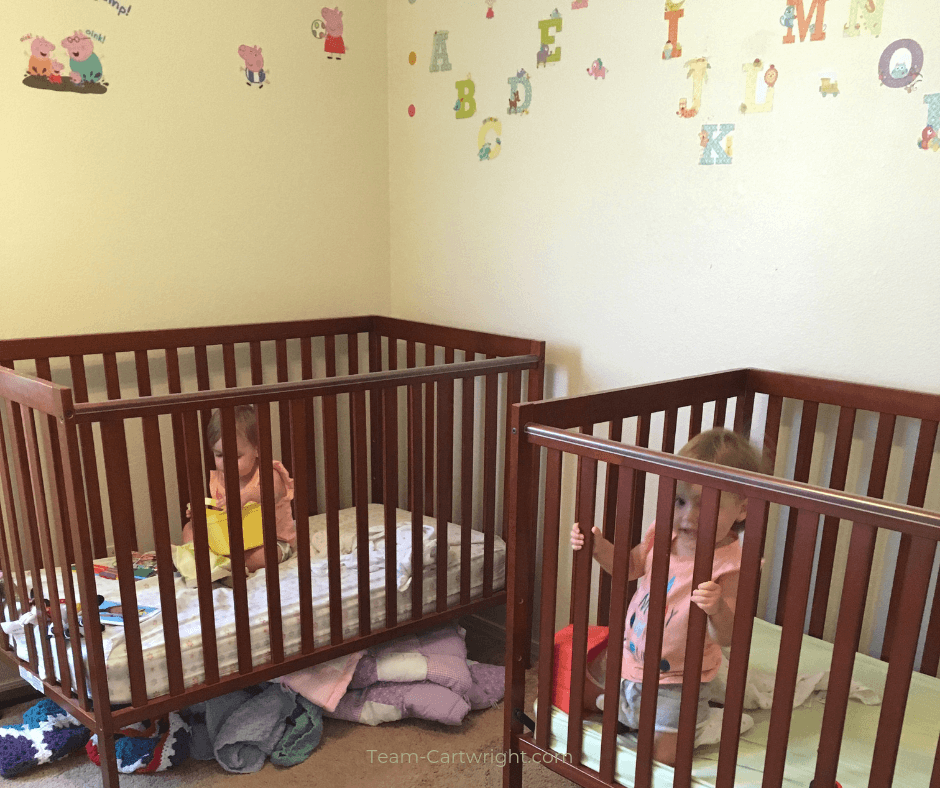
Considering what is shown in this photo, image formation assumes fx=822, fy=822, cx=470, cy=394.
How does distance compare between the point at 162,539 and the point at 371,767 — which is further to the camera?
the point at 371,767

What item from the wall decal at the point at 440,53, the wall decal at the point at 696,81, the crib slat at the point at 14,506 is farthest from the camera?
the wall decal at the point at 440,53

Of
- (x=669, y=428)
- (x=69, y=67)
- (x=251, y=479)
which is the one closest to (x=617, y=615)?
(x=669, y=428)

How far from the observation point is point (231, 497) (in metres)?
1.68

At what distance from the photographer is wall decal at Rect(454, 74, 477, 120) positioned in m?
2.38

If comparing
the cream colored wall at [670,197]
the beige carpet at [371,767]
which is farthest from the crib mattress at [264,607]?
the cream colored wall at [670,197]

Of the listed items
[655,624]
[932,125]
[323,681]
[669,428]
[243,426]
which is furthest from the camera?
[243,426]

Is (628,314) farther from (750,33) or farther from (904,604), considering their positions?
(904,604)

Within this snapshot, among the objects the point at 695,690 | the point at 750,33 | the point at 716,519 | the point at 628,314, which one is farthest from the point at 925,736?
the point at 750,33

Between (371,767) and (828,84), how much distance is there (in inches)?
69.9

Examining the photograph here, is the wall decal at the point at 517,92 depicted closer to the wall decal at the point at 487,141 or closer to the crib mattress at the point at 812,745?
the wall decal at the point at 487,141

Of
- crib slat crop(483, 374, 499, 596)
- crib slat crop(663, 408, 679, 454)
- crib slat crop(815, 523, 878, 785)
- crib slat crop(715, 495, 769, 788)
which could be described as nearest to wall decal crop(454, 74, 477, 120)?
crib slat crop(483, 374, 499, 596)

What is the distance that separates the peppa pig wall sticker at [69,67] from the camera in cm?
203

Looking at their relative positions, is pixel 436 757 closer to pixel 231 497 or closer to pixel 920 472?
pixel 231 497

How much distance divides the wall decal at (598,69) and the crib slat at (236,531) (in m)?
1.21
